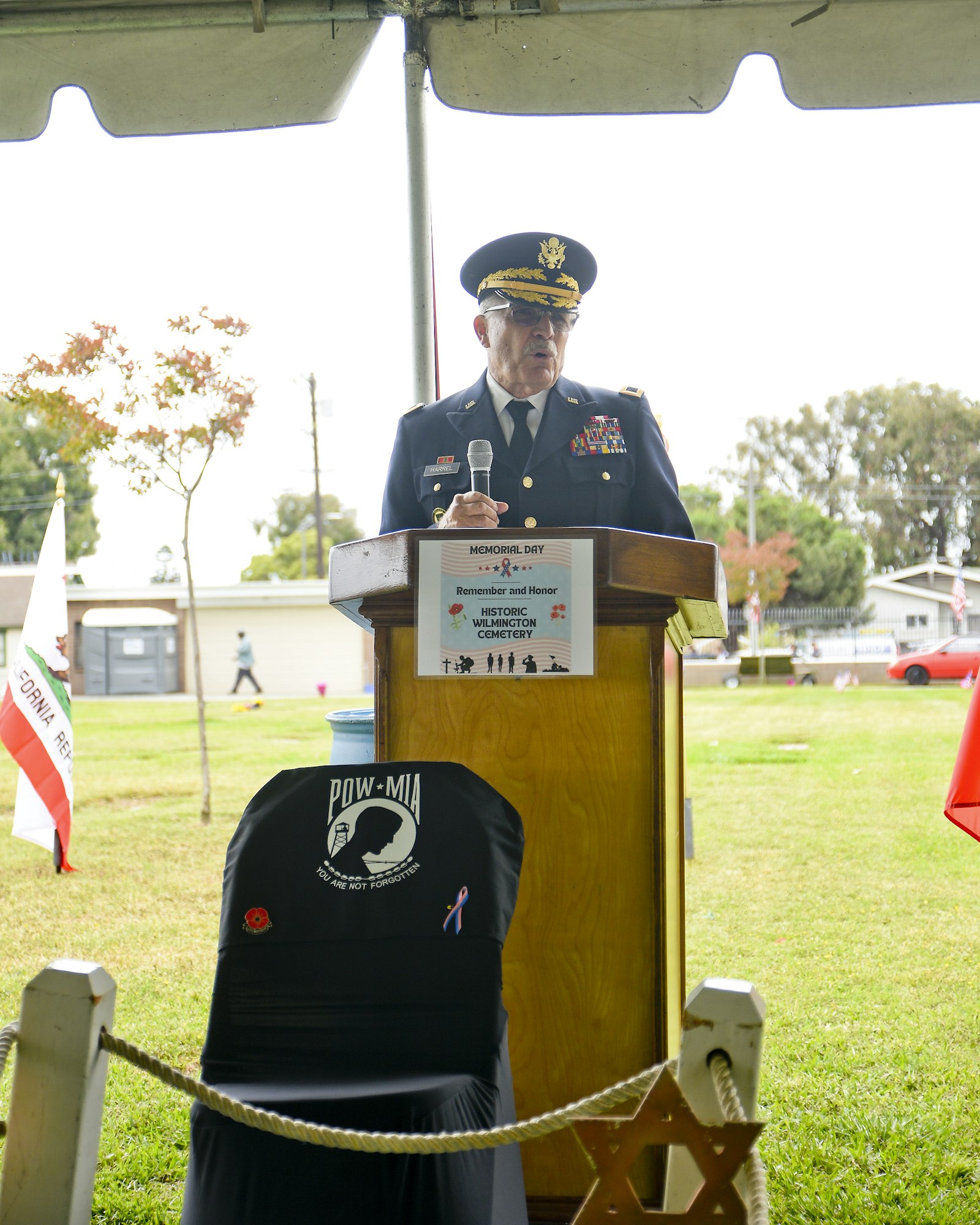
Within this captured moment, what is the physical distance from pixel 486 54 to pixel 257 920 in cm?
267

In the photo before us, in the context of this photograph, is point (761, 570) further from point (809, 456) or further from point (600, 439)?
Result: point (600, 439)

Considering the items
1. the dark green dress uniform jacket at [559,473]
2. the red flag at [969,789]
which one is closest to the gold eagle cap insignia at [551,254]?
the dark green dress uniform jacket at [559,473]

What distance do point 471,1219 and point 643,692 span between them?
2.75ft

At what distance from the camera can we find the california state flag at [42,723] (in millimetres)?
4863

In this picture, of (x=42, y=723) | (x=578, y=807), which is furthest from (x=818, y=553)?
(x=578, y=807)

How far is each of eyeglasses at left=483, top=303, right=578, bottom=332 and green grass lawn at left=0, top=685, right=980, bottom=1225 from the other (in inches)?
75.7

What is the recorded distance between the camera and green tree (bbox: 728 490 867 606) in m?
43.4

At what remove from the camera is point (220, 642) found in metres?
28.4

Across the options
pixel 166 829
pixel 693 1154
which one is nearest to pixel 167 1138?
pixel 693 1154

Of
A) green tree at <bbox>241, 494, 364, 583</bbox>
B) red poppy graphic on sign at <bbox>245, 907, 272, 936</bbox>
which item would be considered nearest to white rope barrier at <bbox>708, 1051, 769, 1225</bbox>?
red poppy graphic on sign at <bbox>245, 907, 272, 936</bbox>

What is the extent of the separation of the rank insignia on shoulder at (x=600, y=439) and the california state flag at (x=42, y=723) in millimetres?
3510

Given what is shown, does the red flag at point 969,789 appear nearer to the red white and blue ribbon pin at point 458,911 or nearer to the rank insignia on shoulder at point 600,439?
the rank insignia on shoulder at point 600,439

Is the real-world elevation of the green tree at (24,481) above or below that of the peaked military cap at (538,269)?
above

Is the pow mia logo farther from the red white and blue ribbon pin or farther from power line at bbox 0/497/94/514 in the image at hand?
power line at bbox 0/497/94/514
